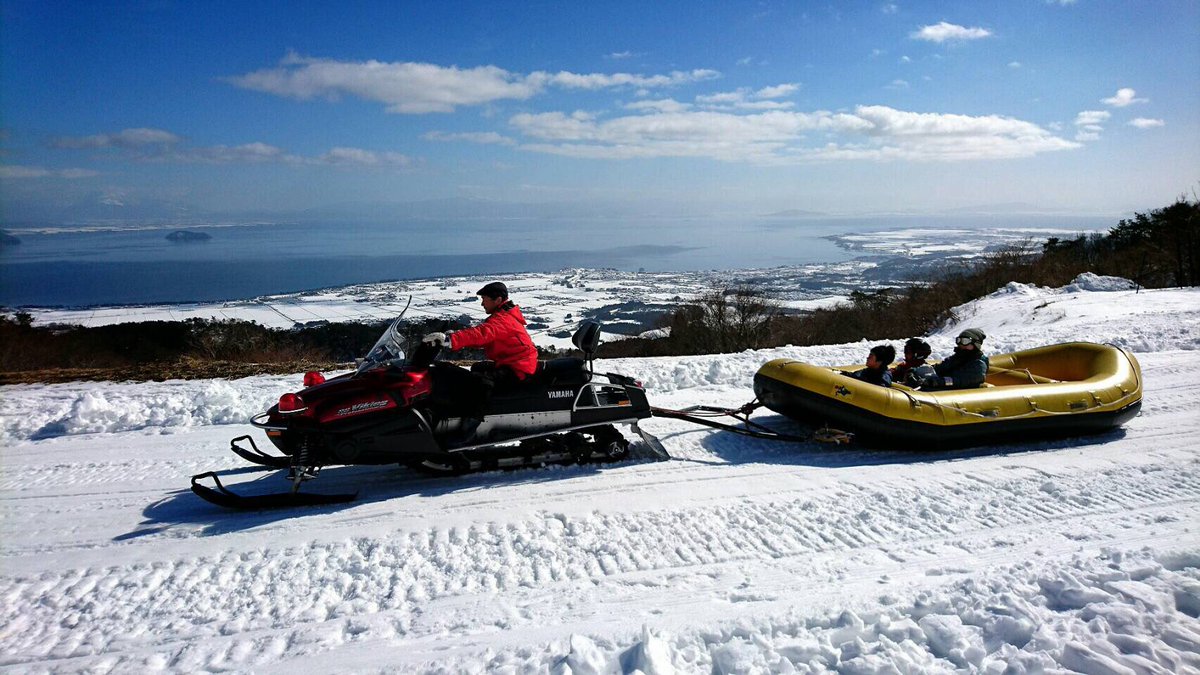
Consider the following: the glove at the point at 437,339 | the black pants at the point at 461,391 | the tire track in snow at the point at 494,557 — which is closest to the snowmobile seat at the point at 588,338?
the black pants at the point at 461,391

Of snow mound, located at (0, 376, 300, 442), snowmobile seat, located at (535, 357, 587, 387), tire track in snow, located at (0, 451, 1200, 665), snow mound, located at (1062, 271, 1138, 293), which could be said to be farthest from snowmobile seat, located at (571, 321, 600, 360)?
snow mound, located at (1062, 271, 1138, 293)

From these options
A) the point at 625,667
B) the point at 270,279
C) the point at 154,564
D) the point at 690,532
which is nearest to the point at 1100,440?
the point at 690,532

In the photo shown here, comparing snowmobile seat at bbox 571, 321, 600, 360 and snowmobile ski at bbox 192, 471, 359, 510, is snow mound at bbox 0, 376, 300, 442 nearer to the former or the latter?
snowmobile ski at bbox 192, 471, 359, 510

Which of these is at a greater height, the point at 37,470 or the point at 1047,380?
the point at 1047,380

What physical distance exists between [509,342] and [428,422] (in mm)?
988

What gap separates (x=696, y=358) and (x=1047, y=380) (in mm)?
4507

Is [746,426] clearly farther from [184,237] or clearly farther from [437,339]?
[184,237]

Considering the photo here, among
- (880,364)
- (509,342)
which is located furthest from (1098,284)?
(509,342)

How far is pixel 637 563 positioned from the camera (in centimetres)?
404

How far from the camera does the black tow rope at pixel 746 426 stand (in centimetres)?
612

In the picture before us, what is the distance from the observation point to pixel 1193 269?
25.3 meters

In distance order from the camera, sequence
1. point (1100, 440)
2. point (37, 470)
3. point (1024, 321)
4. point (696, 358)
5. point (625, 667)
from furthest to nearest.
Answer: point (1024, 321) < point (696, 358) < point (1100, 440) < point (37, 470) < point (625, 667)

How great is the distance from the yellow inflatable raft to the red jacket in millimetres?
2675

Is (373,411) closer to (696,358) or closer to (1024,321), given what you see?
(696,358)
